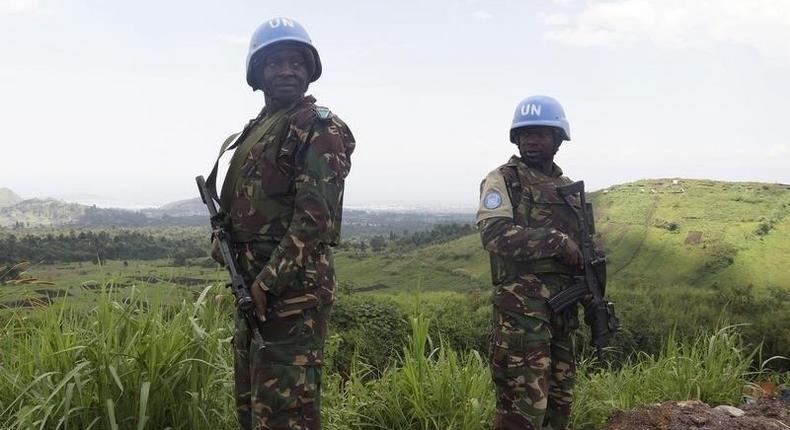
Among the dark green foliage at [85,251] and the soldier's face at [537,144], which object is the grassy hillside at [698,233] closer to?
the dark green foliage at [85,251]

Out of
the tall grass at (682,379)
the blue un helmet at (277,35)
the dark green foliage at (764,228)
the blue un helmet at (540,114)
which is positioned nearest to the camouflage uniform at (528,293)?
the blue un helmet at (540,114)

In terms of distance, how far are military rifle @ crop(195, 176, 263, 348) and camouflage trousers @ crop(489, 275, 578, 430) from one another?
1.35 meters

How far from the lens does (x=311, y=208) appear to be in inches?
79.1

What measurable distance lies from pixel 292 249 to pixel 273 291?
0.53 ft

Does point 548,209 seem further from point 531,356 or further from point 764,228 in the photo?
point 764,228

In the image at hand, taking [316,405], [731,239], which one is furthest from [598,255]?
[731,239]

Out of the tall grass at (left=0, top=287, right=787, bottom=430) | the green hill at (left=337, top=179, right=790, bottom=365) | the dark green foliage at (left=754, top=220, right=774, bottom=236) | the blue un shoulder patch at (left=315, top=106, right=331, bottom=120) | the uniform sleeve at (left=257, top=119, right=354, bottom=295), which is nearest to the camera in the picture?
the uniform sleeve at (left=257, top=119, right=354, bottom=295)

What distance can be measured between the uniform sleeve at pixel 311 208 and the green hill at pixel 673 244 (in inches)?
1137

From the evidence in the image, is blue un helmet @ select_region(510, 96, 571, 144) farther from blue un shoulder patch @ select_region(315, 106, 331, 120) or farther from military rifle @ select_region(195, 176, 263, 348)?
military rifle @ select_region(195, 176, 263, 348)

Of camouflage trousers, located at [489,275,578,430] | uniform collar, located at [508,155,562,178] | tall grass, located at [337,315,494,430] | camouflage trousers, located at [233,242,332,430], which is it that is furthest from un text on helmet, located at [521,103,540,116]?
camouflage trousers, located at [233,242,332,430]

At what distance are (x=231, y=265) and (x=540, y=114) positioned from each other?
1.85 metres

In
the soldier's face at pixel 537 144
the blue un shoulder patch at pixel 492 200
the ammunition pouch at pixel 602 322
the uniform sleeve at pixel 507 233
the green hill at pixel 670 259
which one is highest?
the soldier's face at pixel 537 144

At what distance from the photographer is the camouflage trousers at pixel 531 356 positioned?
2.78 meters

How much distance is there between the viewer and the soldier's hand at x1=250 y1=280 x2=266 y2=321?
201 centimetres
